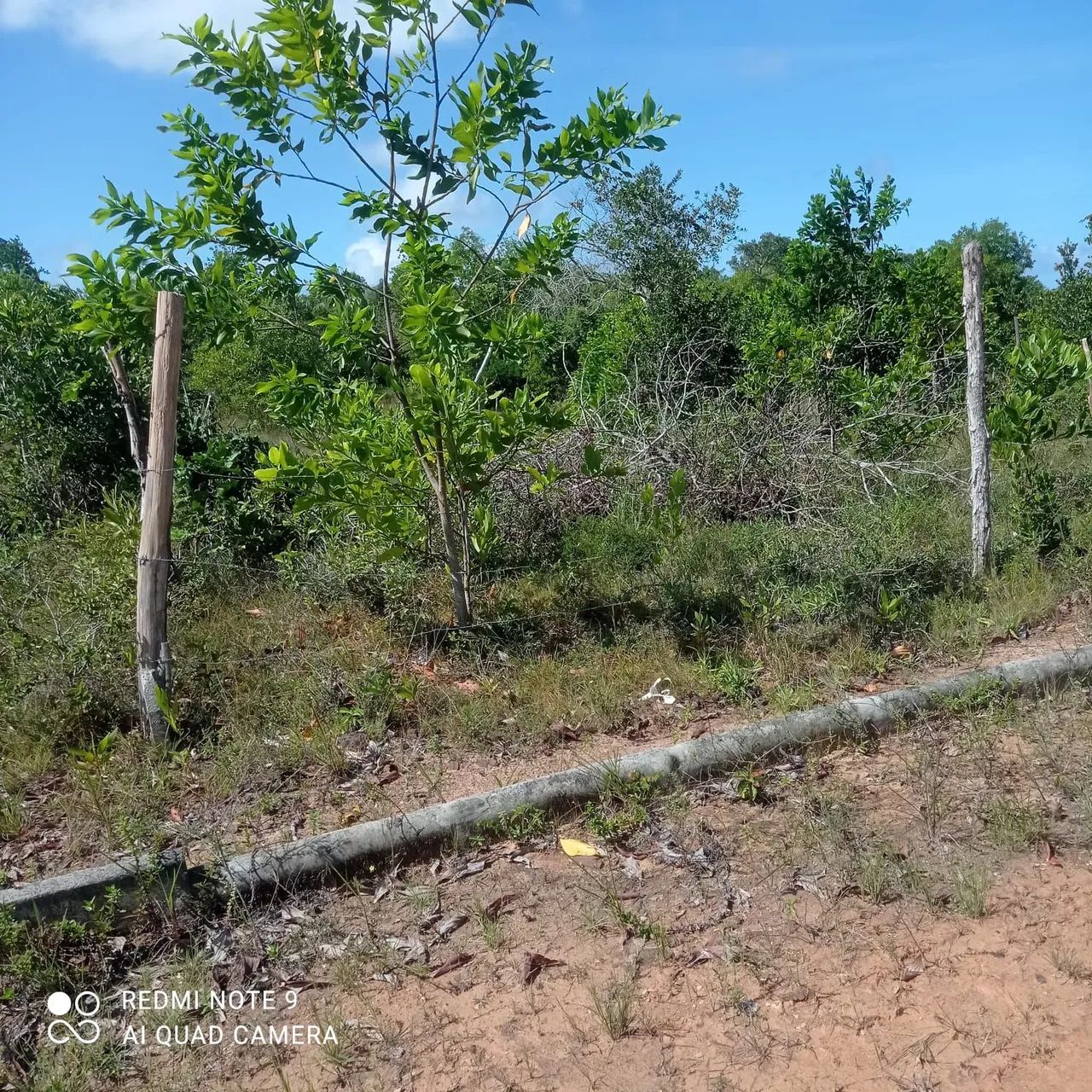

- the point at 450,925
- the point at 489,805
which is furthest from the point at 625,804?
the point at 450,925

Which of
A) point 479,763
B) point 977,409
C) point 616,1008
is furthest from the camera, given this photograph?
point 977,409

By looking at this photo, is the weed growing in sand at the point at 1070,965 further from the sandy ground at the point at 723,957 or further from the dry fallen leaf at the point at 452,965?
the dry fallen leaf at the point at 452,965

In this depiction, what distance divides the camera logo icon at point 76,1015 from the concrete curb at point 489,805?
1.11ft

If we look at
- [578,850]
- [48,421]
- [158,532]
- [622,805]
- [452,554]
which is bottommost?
[578,850]

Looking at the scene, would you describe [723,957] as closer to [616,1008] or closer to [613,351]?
[616,1008]

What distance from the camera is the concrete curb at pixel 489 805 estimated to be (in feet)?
12.0

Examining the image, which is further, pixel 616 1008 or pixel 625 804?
pixel 625 804

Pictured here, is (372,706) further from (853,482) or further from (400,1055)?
(853,482)

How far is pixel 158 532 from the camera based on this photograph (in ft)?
16.0

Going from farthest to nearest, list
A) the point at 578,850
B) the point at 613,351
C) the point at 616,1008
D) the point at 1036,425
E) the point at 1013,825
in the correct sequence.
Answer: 1. the point at 613,351
2. the point at 1036,425
3. the point at 578,850
4. the point at 1013,825
5. the point at 616,1008

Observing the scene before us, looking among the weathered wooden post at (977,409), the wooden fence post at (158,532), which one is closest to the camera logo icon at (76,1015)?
the wooden fence post at (158,532)

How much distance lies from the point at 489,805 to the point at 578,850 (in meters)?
0.45

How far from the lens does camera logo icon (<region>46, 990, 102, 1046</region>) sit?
319cm

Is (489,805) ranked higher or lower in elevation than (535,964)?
higher
